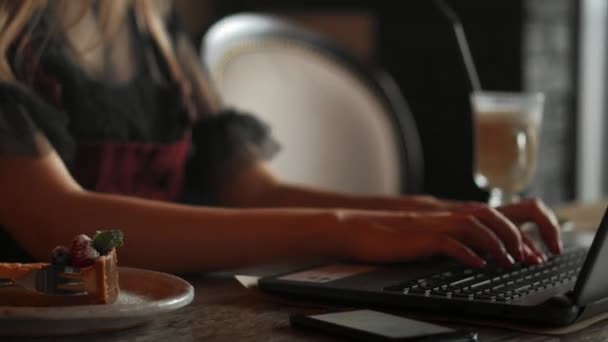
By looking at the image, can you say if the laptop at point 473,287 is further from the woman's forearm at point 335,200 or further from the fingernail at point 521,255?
the woman's forearm at point 335,200

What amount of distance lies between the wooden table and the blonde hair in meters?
0.38

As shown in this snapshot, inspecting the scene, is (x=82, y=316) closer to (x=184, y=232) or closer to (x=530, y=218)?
(x=184, y=232)

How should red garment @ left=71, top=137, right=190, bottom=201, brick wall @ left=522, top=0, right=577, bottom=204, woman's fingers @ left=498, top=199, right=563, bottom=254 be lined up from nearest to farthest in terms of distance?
1. woman's fingers @ left=498, top=199, right=563, bottom=254
2. red garment @ left=71, top=137, right=190, bottom=201
3. brick wall @ left=522, top=0, right=577, bottom=204

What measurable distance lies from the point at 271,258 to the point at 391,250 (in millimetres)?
120

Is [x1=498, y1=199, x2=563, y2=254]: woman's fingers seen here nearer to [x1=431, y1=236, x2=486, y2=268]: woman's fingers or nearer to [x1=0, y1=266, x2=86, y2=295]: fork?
[x1=431, y1=236, x2=486, y2=268]: woman's fingers

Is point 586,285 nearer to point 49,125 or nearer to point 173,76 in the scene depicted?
point 49,125

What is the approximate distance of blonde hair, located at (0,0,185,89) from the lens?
1.09m

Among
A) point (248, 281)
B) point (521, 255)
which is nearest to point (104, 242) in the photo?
point (248, 281)

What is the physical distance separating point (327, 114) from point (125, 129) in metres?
0.61

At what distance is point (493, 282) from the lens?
2.80 feet

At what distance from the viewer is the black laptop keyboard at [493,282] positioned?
0.79 meters

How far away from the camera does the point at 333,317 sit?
72cm

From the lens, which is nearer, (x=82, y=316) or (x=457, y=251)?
(x=82, y=316)

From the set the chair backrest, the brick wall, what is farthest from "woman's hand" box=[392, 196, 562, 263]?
the brick wall
